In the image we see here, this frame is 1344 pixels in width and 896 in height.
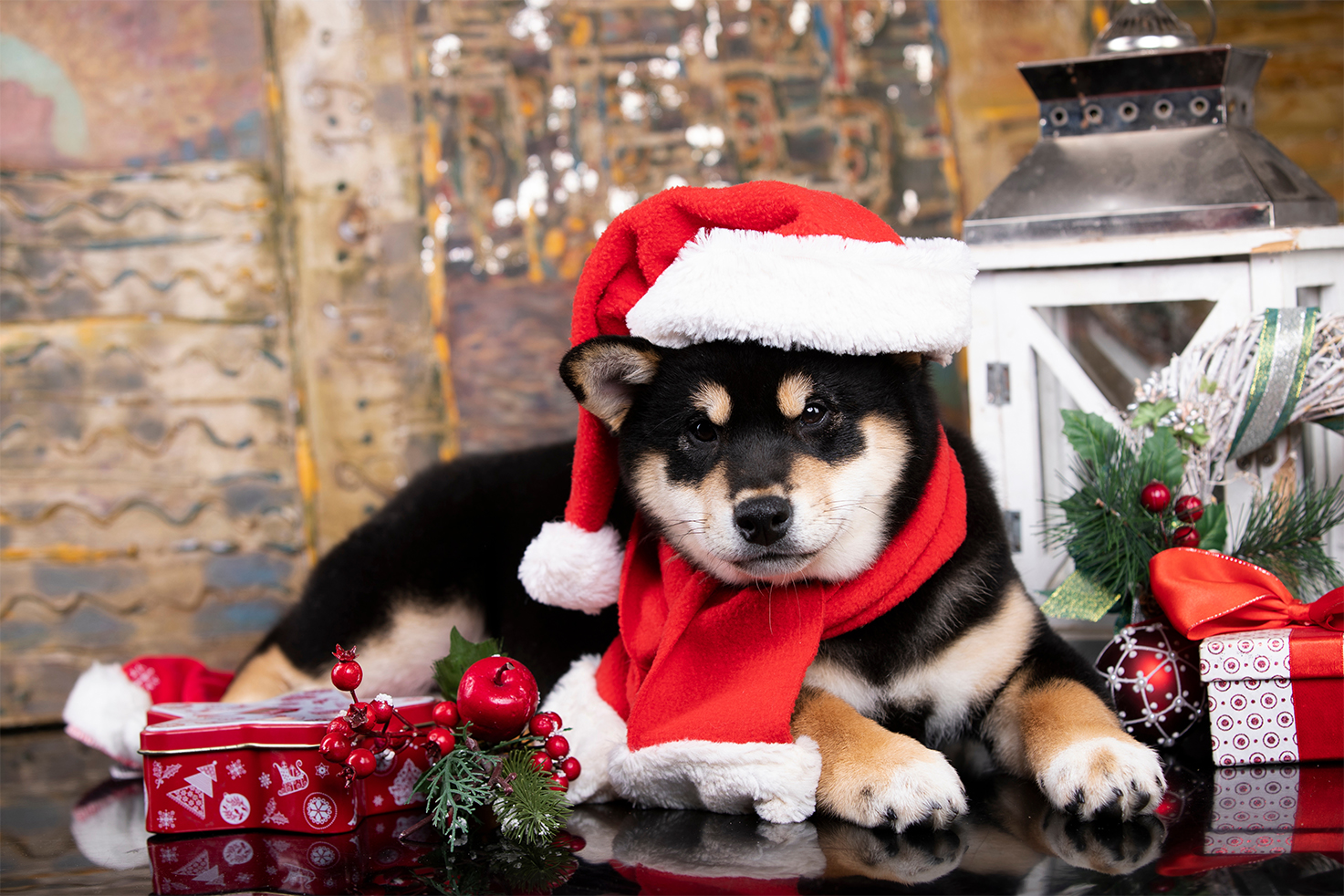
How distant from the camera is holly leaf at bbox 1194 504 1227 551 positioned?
6.79 feet

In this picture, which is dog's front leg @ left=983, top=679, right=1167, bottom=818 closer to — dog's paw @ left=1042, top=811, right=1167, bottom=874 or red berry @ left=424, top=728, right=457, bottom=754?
dog's paw @ left=1042, top=811, right=1167, bottom=874

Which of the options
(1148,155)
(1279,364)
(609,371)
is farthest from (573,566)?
(1148,155)

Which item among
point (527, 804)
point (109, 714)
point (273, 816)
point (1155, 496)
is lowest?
point (109, 714)

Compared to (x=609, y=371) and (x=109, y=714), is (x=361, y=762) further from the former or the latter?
(x=109, y=714)

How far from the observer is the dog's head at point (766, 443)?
1.64m

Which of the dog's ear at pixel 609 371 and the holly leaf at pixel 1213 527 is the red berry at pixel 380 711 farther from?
the holly leaf at pixel 1213 527

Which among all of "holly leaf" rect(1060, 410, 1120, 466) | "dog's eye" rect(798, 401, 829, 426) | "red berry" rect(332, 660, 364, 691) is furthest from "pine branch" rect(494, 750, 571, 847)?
"holly leaf" rect(1060, 410, 1120, 466)

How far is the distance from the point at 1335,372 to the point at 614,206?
1.86 metres

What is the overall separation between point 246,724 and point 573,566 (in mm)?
558

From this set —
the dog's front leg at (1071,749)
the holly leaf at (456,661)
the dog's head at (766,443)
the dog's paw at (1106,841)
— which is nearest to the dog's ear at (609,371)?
the dog's head at (766,443)

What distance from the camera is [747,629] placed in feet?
5.88

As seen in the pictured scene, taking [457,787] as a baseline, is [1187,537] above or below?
above

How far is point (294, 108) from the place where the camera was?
3127 millimetres

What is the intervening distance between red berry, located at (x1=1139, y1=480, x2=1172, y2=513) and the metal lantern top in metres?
0.55
